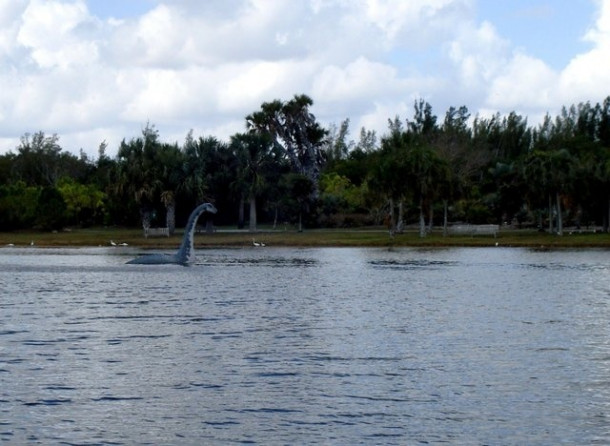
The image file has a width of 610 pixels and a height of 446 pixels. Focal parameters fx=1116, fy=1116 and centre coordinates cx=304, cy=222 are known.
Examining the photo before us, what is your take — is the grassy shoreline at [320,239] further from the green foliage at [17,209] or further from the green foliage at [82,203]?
the green foliage at [82,203]

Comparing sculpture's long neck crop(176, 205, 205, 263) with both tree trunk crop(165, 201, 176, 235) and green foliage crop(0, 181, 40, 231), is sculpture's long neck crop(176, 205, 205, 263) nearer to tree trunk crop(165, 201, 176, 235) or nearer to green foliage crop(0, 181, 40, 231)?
tree trunk crop(165, 201, 176, 235)

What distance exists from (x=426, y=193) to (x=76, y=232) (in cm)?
3918

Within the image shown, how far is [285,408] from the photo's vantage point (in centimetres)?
2164

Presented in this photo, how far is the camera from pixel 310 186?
10981cm

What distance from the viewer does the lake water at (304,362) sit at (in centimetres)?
1998

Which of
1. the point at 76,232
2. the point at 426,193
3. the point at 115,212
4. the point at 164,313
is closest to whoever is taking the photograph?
the point at 164,313

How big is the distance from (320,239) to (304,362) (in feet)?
241

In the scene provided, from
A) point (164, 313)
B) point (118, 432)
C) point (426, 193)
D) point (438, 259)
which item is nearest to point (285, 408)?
point (118, 432)

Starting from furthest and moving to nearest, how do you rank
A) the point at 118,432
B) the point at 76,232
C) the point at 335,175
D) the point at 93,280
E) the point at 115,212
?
1. the point at 335,175
2. the point at 115,212
3. the point at 76,232
4. the point at 93,280
5. the point at 118,432

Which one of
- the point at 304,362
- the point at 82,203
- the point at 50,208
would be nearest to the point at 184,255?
the point at 304,362

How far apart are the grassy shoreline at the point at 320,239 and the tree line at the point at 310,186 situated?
1953mm

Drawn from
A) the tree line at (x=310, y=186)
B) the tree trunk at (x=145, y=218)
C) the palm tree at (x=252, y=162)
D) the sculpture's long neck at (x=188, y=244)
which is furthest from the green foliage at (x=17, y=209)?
the sculpture's long neck at (x=188, y=244)

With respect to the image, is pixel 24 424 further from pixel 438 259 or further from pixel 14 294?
pixel 438 259

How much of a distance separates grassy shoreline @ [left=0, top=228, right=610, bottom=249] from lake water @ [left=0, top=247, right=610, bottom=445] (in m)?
40.2
